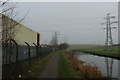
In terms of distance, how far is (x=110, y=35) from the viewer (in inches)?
2322

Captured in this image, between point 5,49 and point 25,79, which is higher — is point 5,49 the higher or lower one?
the higher one

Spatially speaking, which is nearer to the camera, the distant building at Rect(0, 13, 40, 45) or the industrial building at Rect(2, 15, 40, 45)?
the industrial building at Rect(2, 15, 40, 45)

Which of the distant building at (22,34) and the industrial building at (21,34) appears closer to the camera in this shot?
the industrial building at (21,34)

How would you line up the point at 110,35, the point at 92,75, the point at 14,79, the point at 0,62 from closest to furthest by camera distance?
the point at 0,62
the point at 14,79
the point at 92,75
the point at 110,35

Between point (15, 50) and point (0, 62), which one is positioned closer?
point (0, 62)

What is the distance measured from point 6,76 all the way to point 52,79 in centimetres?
294

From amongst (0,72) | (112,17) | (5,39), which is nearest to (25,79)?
(0,72)

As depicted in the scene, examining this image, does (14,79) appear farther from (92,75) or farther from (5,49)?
(92,75)

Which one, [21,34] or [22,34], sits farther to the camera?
[22,34]

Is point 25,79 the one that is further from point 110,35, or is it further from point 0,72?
point 110,35

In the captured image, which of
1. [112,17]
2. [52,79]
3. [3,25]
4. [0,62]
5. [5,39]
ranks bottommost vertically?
[52,79]

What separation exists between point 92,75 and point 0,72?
5.86 m

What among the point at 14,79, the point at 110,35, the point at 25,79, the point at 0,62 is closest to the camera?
the point at 0,62

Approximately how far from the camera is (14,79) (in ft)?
36.6
